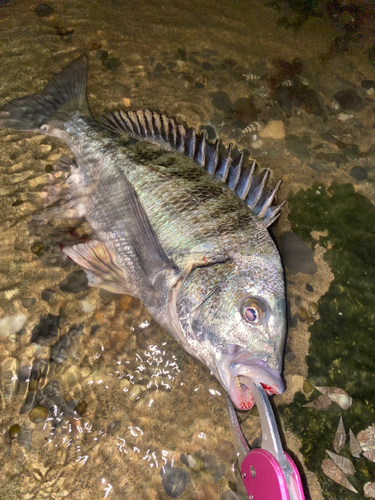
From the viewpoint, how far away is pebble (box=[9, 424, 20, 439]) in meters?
1.99

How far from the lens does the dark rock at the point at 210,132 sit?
10.5ft

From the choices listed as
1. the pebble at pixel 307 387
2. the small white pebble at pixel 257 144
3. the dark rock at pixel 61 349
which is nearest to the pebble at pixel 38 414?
the dark rock at pixel 61 349

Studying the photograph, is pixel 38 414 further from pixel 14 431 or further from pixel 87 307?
pixel 87 307

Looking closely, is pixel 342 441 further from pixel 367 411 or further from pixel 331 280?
pixel 331 280

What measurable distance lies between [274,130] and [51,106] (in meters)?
2.20

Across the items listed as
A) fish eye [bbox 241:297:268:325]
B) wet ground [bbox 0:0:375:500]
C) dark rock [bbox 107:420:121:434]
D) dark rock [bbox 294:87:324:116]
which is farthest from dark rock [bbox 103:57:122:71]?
dark rock [bbox 107:420:121:434]

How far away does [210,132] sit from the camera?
3.21 metres

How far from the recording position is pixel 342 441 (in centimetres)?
214

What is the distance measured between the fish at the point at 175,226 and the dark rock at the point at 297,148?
27.9 inches

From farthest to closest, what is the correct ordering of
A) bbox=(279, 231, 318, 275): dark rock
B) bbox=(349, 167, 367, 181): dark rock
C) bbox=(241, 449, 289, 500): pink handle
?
bbox=(349, 167, 367, 181): dark rock
bbox=(279, 231, 318, 275): dark rock
bbox=(241, 449, 289, 500): pink handle

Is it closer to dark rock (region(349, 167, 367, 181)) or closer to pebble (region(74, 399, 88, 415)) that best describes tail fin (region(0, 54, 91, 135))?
pebble (region(74, 399, 88, 415))

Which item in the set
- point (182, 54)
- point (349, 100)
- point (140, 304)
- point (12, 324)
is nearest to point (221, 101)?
point (182, 54)

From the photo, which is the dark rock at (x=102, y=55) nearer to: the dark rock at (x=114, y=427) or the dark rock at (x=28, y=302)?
the dark rock at (x=28, y=302)

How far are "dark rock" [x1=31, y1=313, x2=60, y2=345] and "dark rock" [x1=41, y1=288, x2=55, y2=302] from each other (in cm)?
13
